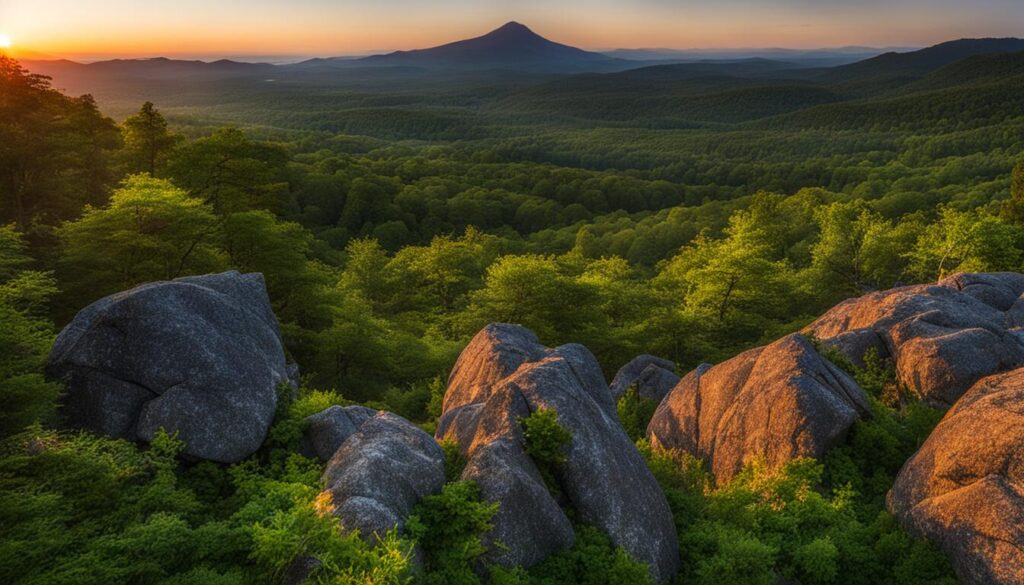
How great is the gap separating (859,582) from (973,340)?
12.3 metres

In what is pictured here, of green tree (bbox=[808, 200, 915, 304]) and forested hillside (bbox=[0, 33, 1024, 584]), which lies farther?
green tree (bbox=[808, 200, 915, 304])

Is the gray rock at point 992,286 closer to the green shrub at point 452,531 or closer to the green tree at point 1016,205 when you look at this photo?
the green shrub at point 452,531

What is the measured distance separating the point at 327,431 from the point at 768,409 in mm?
16685

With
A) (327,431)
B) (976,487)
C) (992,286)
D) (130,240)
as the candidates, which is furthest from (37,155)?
(992,286)

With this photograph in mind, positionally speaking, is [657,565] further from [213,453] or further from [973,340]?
[973,340]

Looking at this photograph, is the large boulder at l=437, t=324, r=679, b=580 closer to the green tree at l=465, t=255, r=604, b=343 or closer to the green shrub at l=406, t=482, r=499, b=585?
the green shrub at l=406, t=482, r=499, b=585

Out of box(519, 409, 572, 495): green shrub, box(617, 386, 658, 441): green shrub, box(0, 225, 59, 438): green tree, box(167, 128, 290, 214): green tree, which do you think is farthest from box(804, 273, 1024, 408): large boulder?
box(167, 128, 290, 214): green tree

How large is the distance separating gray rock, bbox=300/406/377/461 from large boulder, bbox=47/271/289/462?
1421 mm

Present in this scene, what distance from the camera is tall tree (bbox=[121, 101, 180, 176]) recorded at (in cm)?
4591

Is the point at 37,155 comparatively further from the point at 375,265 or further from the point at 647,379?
the point at 647,379

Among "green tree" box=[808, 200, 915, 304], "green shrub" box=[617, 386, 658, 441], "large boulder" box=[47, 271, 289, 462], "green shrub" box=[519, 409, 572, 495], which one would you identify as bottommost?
"green shrub" box=[617, 386, 658, 441]

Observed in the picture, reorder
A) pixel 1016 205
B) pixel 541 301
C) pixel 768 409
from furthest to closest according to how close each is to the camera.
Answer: pixel 1016 205
pixel 541 301
pixel 768 409

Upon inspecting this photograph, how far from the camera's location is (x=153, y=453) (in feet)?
51.0

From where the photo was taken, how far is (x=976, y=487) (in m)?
16.2
